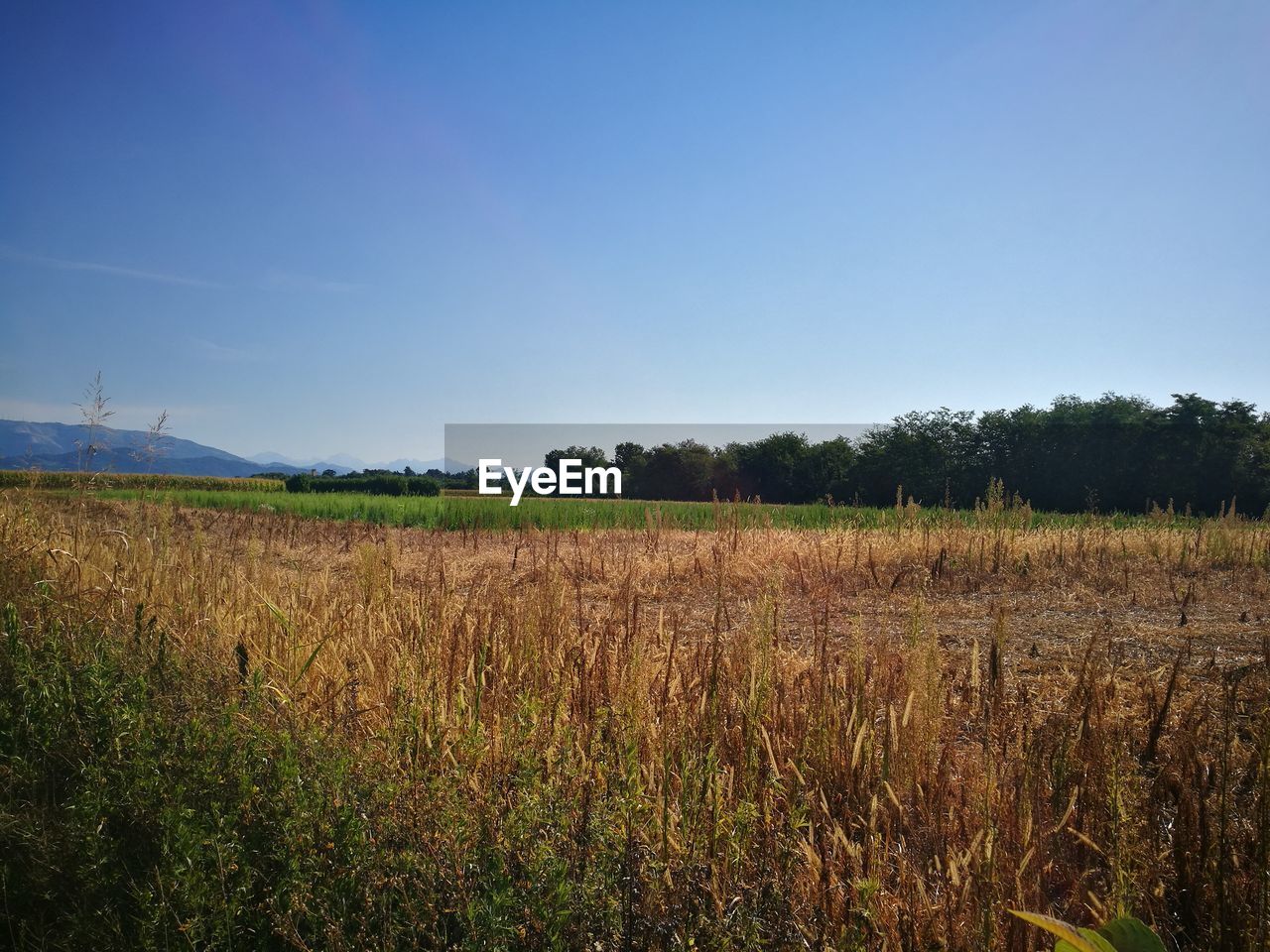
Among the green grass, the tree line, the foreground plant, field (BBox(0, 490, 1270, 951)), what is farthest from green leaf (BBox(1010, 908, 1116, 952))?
the tree line

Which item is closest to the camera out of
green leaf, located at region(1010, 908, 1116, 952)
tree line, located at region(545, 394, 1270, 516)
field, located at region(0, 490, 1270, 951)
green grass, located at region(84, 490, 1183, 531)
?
green leaf, located at region(1010, 908, 1116, 952)

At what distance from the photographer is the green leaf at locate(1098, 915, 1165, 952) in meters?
1.20

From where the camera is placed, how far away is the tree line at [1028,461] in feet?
113

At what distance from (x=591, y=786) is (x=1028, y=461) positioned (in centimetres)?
4680

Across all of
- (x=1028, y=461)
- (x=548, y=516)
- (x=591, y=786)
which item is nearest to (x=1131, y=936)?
(x=591, y=786)

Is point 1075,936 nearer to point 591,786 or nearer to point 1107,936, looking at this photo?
point 1107,936

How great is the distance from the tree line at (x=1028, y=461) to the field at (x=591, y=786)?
21224mm

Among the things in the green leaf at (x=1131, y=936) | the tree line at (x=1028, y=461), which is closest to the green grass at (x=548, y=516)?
the tree line at (x=1028, y=461)

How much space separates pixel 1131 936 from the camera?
1.23m

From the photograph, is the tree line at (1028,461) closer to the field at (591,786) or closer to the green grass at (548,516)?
the green grass at (548,516)

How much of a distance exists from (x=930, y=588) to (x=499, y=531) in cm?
995

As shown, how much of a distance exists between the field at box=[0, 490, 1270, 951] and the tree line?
21.2 meters

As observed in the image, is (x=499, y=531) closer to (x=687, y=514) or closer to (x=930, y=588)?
(x=687, y=514)

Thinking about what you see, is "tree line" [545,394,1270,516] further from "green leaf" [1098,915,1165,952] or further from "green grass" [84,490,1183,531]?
"green leaf" [1098,915,1165,952]
